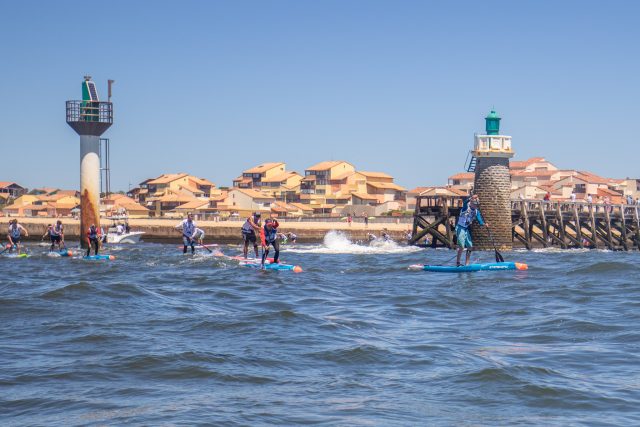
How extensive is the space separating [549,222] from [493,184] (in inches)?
381

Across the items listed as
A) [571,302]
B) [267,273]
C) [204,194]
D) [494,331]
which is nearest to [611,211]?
[267,273]

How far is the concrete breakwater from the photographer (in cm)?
7369

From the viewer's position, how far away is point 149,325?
48.8 feet

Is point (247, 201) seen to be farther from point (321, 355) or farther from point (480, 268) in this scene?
point (321, 355)

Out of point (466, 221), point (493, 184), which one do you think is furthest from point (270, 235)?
point (493, 184)

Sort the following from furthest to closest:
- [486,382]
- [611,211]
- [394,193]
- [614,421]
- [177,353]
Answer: [394,193] < [611,211] < [177,353] < [486,382] < [614,421]

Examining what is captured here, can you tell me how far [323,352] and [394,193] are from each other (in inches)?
4440

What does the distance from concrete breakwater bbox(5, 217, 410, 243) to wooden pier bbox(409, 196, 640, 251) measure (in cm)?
1578

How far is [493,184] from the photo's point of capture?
5197cm

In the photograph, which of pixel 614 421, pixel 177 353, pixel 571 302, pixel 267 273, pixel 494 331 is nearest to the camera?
pixel 614 421

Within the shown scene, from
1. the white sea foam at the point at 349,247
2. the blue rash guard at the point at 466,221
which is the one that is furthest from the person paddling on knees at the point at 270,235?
the white sea foam at the point at 349,247

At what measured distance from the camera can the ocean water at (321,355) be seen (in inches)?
368

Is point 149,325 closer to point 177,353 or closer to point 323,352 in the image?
point 177,353

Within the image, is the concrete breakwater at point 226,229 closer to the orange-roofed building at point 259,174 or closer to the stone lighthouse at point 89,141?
the stone lighthouse at point 89,141
